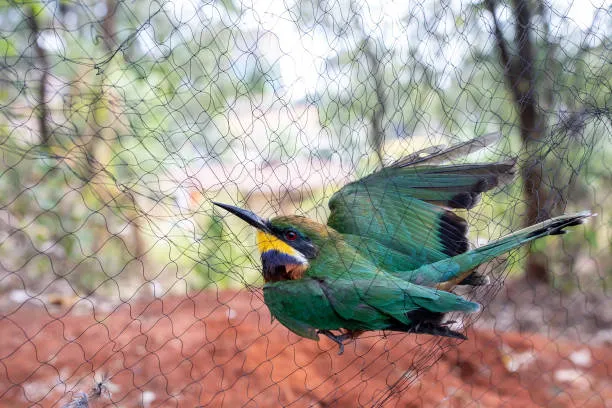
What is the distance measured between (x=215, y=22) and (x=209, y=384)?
1.45 metres

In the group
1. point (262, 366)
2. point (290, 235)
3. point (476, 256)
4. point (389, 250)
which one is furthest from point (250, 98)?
point (262, 366)

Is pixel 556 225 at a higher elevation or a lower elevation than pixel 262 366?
lower

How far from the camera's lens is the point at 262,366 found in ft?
9.35

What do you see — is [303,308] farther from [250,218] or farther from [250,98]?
[250,98]

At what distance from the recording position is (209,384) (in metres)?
2.68

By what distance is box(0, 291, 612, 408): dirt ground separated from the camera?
102 inches

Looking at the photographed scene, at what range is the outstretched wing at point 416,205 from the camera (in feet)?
8.18

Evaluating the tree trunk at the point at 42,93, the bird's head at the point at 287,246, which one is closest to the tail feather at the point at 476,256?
the bird's head at the point at 287,246

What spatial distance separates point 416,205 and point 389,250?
23cm

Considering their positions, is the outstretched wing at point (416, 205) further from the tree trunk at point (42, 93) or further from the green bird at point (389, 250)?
the tree trunk at point (42, 93)

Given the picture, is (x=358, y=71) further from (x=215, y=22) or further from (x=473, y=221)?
(x=473, y=221)

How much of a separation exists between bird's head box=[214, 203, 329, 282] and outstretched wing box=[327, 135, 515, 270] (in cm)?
24

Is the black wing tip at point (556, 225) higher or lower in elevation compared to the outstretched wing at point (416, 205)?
lower

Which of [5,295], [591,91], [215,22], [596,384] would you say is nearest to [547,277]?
[596,384]
